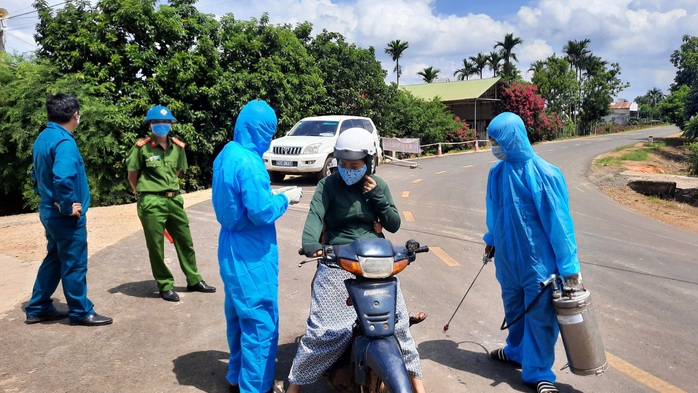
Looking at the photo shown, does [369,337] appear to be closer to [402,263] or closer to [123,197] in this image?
[402,263]

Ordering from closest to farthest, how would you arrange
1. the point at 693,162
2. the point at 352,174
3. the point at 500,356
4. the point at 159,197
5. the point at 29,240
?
the point at 352,174 → the point at 500,356 → the point at 159,197 → the point at 29,240 → the point at 693,162

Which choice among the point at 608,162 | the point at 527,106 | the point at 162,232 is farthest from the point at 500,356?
→ the point at 527,106

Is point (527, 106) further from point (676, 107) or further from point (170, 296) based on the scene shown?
point (170, 296)

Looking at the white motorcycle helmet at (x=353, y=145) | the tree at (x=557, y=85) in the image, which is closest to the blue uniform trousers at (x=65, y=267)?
the white motorcycle helmet at (x=353, y=145)

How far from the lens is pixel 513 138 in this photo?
13.0 ft

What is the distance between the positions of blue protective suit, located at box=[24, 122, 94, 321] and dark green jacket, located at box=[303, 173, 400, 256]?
2427 millimetres

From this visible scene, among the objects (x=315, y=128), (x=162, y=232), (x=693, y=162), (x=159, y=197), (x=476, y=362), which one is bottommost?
(x=693, y=162)

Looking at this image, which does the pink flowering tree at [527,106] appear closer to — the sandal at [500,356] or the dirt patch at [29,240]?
the dirt patch at [29,240]

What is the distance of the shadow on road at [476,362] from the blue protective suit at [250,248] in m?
1.58

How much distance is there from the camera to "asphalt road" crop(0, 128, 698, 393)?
4.13 meters

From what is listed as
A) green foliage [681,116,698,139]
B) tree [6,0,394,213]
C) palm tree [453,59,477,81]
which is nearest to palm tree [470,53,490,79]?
palm tree [453,59,477,81]

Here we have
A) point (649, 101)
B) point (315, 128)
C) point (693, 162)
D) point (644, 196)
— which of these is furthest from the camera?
point (649, 101)

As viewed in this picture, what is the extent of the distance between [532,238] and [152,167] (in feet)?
12.9

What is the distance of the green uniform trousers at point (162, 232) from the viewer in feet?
18.7
